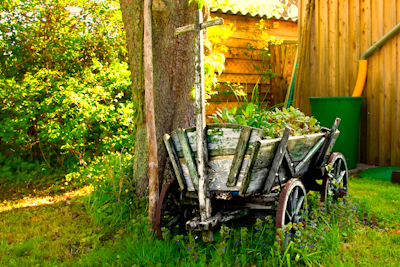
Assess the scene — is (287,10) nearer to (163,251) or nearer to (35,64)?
(35,64)

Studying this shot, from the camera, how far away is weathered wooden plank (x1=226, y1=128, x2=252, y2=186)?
2.42m

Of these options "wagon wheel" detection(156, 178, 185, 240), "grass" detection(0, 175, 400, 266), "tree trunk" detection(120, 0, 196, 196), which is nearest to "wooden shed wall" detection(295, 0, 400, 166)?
"grass" detection(0, 175, 400, 266)

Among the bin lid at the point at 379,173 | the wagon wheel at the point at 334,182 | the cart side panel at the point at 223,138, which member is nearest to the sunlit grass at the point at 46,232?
the cart side panel at the point at 223,138

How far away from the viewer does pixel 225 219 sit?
2592 mm

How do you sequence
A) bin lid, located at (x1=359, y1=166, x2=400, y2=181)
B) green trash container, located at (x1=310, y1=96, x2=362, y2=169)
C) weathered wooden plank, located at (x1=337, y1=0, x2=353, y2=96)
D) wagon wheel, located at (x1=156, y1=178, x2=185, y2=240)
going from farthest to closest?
weathered wooden plank, located at (x1=337, y1=0, x2=353, y2=96) → green trash container, located at (x1=310, y1=96, x2=362, y2=169) → bin lid, located at (x1=359, y1=166, x2=400, y2=181) → wagon wheel, located at (x1=156, y1=178, x2=185, y2=240)

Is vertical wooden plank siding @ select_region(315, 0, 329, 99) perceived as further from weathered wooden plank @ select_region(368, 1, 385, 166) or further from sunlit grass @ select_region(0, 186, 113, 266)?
sunlit grass @ select_region(0, 186, 113, 266)

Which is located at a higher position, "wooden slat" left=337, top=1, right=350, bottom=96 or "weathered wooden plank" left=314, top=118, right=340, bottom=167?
"wooden slat" left=337, top=1, right=350, bottom=96

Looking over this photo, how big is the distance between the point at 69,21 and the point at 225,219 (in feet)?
14.0

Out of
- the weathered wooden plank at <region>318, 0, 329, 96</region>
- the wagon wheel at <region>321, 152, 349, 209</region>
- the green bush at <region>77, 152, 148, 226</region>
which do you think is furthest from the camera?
the weathered wooden plank at <region>318, 0, 329, 96</region>

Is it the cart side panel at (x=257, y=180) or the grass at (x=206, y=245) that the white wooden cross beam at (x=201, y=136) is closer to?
the grass at (x=206, y=245)

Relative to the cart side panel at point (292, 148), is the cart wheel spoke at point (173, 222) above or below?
below

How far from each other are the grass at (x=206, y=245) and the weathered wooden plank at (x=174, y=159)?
456 mm

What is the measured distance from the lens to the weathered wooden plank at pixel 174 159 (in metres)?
2.74

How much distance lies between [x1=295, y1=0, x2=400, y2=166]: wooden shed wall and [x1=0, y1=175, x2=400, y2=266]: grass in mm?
1692
